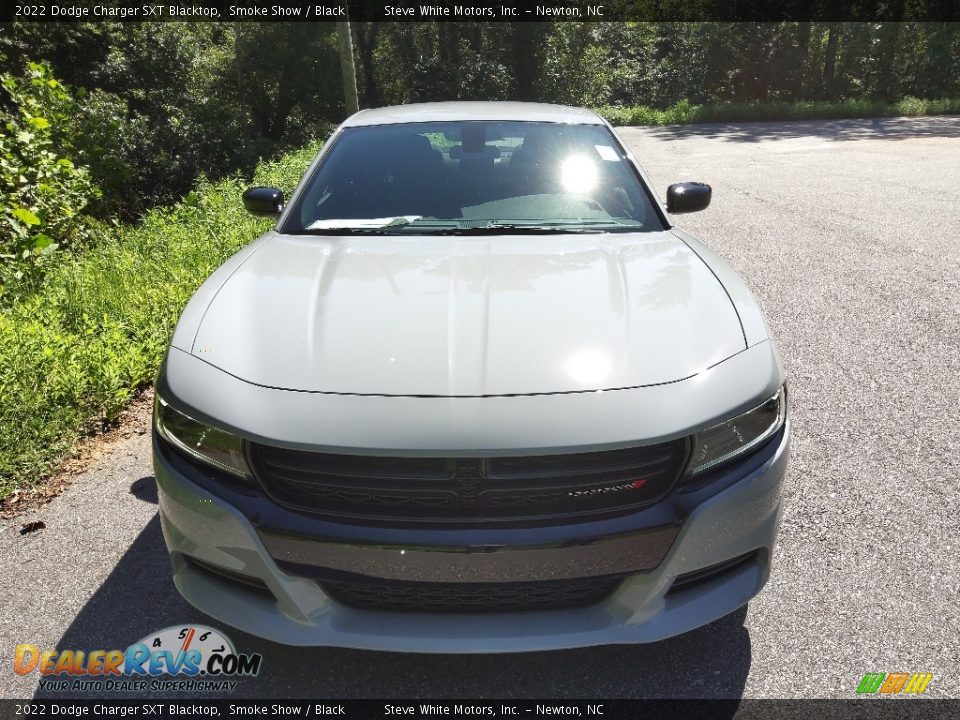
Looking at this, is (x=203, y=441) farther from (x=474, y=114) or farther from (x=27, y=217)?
(x=27, y=217)

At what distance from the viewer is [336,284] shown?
2566 millimetres

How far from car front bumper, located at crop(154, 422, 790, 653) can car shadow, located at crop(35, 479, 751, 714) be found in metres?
0.33

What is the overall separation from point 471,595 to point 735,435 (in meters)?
0.82

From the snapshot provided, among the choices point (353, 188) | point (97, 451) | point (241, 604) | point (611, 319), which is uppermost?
point (353, 188)

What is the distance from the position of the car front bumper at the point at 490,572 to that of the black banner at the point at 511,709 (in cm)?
32

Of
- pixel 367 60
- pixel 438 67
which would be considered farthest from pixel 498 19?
pixel 367 60

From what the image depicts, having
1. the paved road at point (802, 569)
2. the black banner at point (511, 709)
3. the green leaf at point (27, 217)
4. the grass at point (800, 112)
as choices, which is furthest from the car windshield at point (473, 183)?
the grass at point (800, 112)

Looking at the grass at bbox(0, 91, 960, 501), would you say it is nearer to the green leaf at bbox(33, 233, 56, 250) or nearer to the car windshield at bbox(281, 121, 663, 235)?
the green leaf at bbox(33, 233, 56, 250)

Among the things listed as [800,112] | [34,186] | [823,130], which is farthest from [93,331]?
[800,112]

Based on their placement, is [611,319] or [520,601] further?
[611,319]

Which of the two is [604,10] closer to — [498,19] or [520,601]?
[498,19]

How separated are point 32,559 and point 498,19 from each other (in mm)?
35222

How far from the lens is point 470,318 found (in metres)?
2.26

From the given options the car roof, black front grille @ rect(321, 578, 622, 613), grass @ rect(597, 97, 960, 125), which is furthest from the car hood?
grass @ rect(597, 97, 960, 125)
